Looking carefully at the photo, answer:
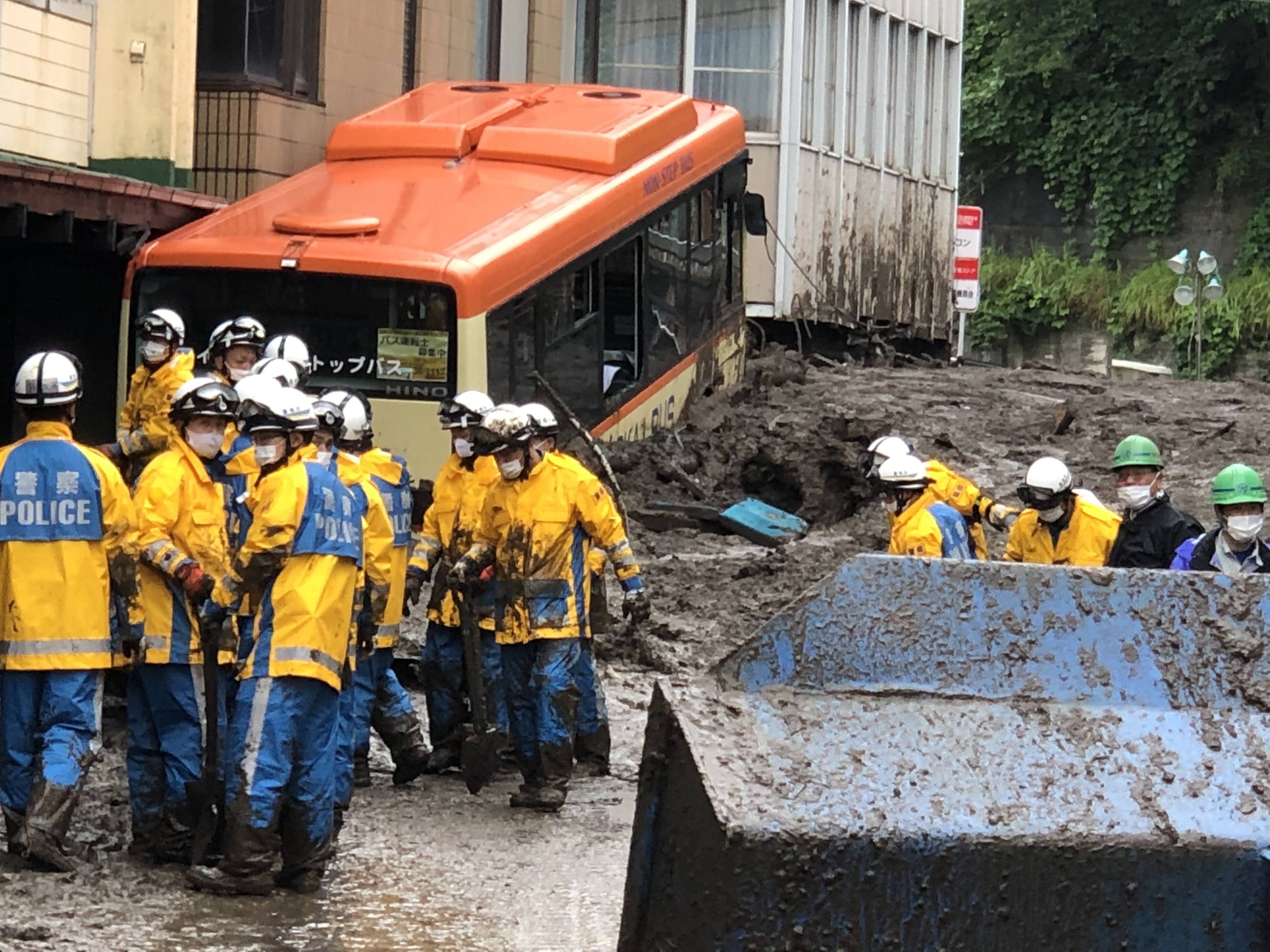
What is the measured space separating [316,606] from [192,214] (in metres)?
9.51

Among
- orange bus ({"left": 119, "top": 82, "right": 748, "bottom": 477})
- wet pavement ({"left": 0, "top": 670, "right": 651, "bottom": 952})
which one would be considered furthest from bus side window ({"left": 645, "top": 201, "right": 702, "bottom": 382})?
wet pavement ({"left": 0, "top": 670, "right": 651, "bottom": 952})

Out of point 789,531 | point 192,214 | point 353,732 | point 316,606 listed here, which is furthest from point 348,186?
point 316,606

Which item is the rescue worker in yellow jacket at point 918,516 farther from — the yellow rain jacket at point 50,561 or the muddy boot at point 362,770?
the yellow rain jacket at point 50,561

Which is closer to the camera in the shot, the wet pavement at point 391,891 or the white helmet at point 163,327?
the wet pavement at point 391,891

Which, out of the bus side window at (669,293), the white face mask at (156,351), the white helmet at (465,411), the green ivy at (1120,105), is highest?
the green ivy at (1120,105)

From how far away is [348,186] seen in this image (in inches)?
652

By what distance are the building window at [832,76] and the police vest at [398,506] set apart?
17.0 m

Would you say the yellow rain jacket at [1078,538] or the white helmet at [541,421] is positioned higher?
the white helmet at [541,421]

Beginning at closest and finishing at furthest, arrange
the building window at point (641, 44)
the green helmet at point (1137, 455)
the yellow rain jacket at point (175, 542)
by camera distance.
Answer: the yellow rain jacket at point (175, 542) < the green helmet at point (1137, 455) < the building window at point (641, 44)

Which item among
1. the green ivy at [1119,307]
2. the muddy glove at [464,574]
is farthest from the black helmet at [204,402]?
the green ivy at [1119,307]

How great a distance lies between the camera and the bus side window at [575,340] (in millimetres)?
15805

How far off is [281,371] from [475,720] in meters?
1.78

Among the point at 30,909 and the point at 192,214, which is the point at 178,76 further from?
the point at 30,909

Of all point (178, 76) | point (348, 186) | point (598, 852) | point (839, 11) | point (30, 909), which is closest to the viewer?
point (30, 909)
